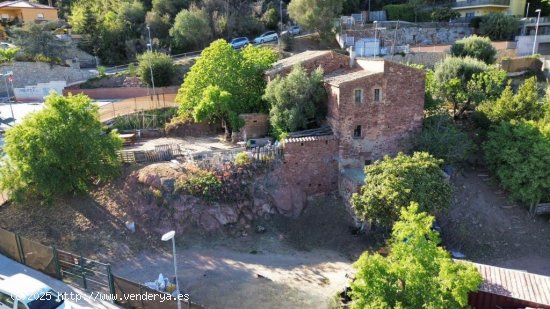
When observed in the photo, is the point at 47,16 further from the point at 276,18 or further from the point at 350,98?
the point at 350,98

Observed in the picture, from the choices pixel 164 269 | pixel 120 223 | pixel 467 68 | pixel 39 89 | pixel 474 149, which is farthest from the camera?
pixel 39 89

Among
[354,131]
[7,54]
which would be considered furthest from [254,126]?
[7,54]

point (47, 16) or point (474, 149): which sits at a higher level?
point (47, 16)

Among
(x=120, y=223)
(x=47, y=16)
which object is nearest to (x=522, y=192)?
(x=120, y=223)

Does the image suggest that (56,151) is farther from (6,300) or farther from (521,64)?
(521,64)

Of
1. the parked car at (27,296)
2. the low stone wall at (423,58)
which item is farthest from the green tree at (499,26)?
the parked car at (27,296)

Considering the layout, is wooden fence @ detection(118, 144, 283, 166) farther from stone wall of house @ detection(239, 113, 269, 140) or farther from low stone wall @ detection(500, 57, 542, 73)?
low stone wall @ detection(500, 57, 542, 73)
